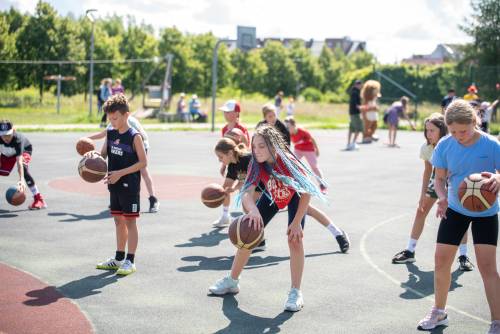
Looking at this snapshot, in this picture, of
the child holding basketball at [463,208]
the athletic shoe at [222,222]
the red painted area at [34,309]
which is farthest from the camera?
the athletic shoe at [222,222]

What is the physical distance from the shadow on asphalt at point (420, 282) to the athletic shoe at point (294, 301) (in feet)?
3.61

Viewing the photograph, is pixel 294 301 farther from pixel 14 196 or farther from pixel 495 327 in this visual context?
pixel 14 196

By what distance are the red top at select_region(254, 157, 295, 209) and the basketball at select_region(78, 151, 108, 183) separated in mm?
2413

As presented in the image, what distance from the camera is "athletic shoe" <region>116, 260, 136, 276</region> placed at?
7.02m

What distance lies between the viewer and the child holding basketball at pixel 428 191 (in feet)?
23.2

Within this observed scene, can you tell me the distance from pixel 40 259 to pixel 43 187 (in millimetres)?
5634

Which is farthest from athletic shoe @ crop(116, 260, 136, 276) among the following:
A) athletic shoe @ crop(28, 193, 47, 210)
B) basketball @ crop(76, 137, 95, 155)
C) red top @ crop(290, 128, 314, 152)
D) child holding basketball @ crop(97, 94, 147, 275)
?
red top @ crop(290, 128, 314, 152)

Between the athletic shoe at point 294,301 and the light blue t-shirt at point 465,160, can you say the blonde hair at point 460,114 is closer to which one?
the light blue t-shirt at point 465,160

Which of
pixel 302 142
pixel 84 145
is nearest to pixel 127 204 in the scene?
pixel 84 145

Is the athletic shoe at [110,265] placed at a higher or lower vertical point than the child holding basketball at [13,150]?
lower

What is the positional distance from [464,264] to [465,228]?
2.33m

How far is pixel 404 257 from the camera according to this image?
25.8 ft

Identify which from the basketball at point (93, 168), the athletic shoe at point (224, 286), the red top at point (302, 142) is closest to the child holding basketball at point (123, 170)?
the basketball at point (93, 168)

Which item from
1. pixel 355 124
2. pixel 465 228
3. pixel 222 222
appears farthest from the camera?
pixel 355 124
